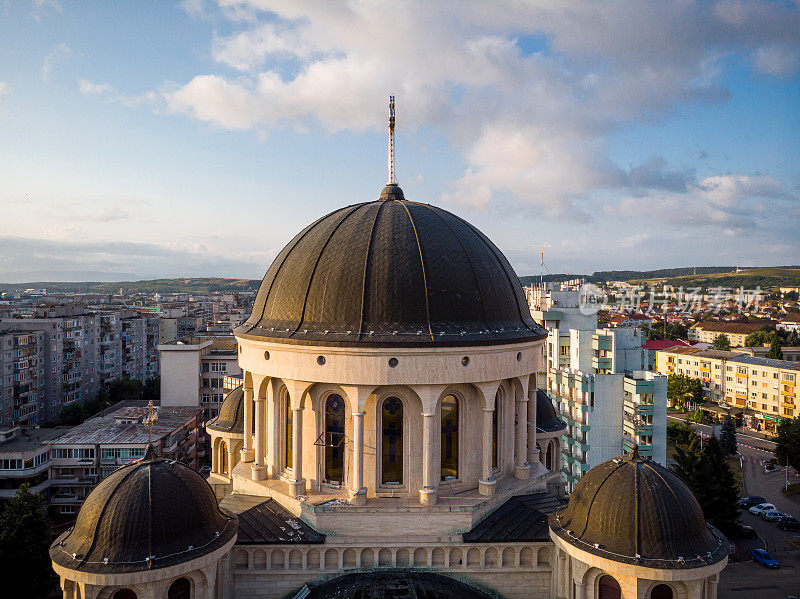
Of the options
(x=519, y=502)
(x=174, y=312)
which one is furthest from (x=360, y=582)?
(x=174, y=312)

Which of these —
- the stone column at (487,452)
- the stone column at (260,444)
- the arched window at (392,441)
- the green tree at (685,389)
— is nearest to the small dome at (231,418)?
the stone column at (260,444)

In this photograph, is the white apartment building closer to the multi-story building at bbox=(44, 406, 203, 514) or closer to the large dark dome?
the large dark dome

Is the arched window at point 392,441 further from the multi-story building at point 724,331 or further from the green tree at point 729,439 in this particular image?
the multi-story building at point 724,331

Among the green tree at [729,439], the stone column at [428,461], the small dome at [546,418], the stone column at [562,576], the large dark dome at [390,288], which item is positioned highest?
the large dark dome at [390,288]

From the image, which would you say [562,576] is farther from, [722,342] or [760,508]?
[722,342]

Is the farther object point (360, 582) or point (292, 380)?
point (292, 380)

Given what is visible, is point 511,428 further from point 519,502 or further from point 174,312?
point 174,312
